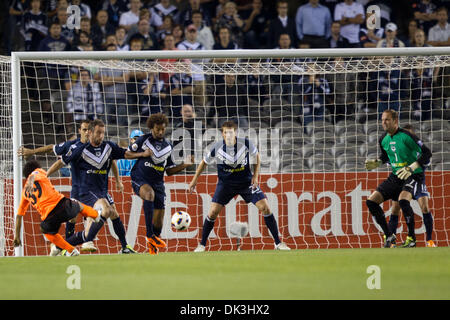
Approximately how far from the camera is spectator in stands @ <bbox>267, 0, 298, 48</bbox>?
618 inches

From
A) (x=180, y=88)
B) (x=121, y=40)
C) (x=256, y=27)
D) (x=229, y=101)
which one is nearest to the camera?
(x=229, y=101)

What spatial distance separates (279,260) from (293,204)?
A: 4127 millimetres

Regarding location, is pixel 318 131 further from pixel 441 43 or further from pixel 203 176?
pixel 441 43

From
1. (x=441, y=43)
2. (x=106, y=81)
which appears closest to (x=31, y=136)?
(x=106, y=81)

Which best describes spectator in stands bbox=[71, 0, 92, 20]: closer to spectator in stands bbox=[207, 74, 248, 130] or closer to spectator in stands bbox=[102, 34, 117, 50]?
spectator in stands bbox=[102, 34, 117, 50]

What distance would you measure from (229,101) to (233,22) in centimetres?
295

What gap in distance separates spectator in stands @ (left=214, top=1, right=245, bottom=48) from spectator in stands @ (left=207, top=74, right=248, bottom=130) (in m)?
2.36

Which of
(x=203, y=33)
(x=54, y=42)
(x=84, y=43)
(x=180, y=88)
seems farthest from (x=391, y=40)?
(x=54, y=42)

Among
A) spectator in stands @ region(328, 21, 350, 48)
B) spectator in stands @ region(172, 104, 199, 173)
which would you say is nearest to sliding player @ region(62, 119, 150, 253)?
spectator in stands @ region(172, 104, 199, 173)

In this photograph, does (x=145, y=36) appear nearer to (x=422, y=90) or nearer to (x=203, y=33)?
(x=203, y=33)

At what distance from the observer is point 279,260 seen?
8.92 meters

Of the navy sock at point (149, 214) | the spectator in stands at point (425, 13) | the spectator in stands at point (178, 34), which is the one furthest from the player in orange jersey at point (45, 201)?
the spectator in stands at point (425, 13)

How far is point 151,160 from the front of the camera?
37.1 ft

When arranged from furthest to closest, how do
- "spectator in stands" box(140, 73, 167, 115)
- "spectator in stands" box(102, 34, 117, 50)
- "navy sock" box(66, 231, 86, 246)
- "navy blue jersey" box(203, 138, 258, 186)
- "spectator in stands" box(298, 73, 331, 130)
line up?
"spectator in stands" box(102, 34, 117, 50) < "spectator in stands" box(140, 73, 167, 115) < "spectator in stands" box(298, 73, 331, 130) < "navy blue jersey" box(203, 138, 258, 186) < "navy sock" box(66, 231, 86, 246)
